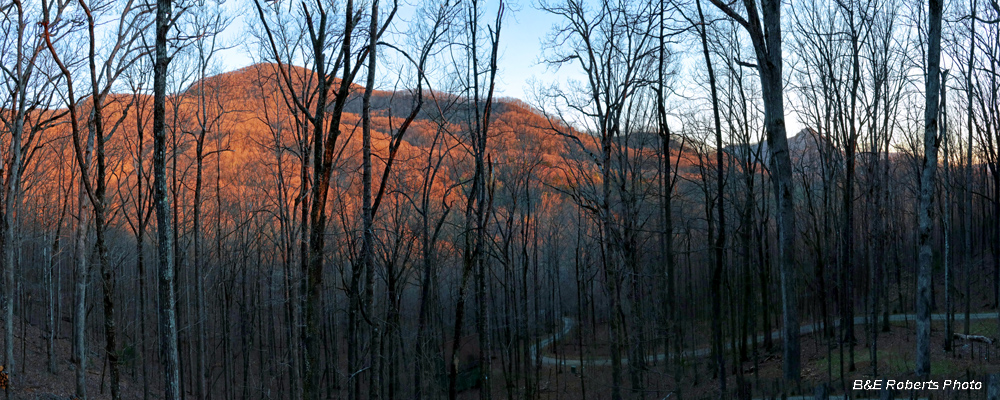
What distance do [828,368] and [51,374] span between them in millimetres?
25275

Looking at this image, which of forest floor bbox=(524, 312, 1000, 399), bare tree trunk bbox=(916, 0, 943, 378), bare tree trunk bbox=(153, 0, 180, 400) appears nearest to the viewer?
bare tree trunk bbox=(153, 0, 180, 400)

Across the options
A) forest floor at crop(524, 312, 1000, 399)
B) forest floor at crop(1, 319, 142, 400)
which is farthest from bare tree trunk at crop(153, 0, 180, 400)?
forest floor at crop(1, 319, 142, 400)

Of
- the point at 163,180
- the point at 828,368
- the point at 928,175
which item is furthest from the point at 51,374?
the point at 928,175

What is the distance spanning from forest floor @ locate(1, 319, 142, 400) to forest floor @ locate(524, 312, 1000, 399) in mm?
→ 15991

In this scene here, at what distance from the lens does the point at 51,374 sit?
64.4 ft

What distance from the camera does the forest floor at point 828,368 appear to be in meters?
11.8

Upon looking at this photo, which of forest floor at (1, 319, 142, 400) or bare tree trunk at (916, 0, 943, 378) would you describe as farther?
forest floor at (1, 319, 142, 400)

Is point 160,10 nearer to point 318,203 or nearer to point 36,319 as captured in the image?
point 318,203

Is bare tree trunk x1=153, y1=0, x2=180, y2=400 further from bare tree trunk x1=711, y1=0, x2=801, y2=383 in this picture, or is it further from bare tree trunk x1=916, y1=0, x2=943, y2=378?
bare tree trunk x1=916, y1=0, x2=943, y2=378

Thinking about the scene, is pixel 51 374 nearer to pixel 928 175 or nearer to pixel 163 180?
pixel 163 180

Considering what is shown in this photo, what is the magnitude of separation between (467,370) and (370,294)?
16727 millimetres

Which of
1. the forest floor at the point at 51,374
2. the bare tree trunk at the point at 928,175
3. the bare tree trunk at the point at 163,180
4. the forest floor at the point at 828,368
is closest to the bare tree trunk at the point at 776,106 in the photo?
the bare tree trunk at the point at 928,175

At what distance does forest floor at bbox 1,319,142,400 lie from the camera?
52.6 ft

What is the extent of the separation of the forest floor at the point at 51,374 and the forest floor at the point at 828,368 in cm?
1599
